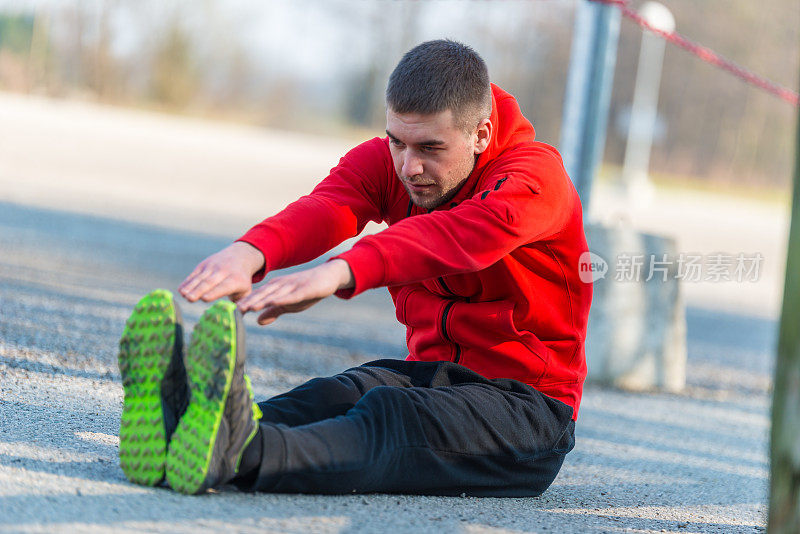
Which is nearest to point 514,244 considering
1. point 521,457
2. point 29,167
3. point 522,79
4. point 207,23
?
point 521,457

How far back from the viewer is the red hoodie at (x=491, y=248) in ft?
7.81

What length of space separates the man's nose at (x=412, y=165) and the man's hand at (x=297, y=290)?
1.39 feet

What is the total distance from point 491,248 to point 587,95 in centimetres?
341

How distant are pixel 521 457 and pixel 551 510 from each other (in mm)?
191

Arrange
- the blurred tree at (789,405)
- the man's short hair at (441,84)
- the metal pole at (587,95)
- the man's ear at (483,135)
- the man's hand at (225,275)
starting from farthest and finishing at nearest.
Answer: the metal pole at (587,95), the man's ear at (483,135), the man's short hair at (441,84), the man's hand at (225,275), the blurred tree at (789,405)

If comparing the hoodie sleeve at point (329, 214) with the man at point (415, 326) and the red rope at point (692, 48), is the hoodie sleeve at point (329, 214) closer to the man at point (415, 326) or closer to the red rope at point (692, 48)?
the man at point (415, 326)

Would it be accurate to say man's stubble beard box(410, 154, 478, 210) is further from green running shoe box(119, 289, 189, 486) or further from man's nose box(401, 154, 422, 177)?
green running shoe box(119, 289, 189, 486)

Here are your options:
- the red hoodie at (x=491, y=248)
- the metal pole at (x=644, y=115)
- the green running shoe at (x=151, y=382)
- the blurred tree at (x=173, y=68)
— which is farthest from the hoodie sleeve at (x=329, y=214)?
the blurred tree at (x=173, y=68)

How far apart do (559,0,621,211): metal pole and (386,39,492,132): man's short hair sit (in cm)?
303

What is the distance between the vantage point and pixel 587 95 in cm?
555

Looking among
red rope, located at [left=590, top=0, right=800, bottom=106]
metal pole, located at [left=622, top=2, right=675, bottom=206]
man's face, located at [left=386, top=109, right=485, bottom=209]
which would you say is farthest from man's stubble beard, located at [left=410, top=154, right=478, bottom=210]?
metal pole, located at [left=622, top=2, right=675, bottom=206]

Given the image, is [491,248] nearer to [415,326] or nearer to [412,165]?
[412,165]

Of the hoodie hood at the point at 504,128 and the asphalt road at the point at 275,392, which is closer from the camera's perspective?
the asphalt road at the point at 275,392

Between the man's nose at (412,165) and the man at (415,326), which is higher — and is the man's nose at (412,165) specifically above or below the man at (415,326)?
above
